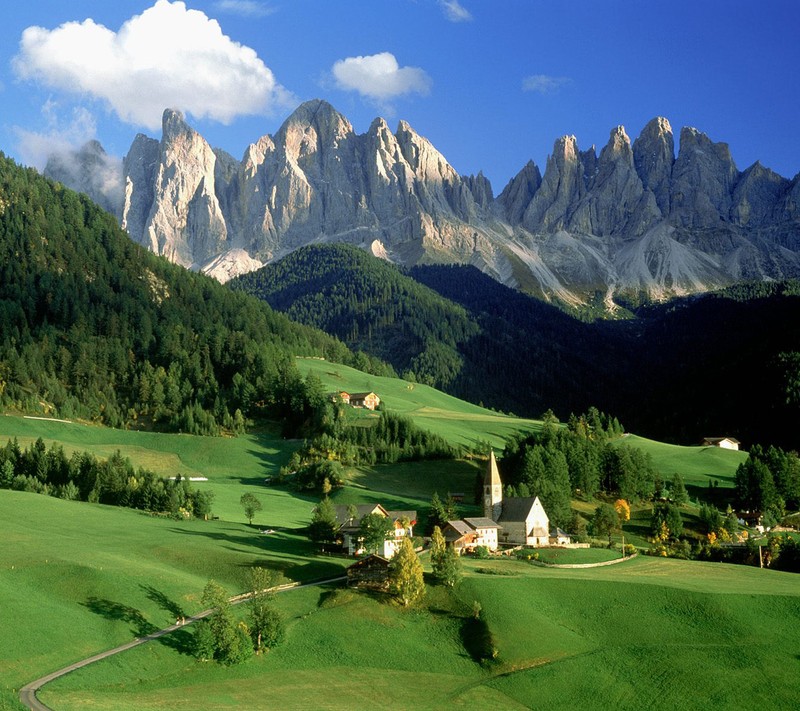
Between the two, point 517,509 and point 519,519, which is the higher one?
point 517,509

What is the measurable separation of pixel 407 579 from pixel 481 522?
3575 centimetres

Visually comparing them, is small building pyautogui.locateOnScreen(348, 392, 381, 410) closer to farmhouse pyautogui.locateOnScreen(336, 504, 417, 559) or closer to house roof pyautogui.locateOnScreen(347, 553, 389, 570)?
farmhouse pyautogui.locateOnScreen(336, 504, 417, 559)

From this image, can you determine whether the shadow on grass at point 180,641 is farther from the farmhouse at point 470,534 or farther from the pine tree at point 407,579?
the farmhouse at point 470,534

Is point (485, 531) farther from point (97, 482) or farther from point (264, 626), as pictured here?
point (97, 482)

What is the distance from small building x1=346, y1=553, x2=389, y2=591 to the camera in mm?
77812

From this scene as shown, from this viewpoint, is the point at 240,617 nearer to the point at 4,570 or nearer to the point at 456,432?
the point at 4,570

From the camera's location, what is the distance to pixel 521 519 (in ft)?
363

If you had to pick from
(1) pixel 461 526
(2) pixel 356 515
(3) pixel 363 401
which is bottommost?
(1) pixel 461 526

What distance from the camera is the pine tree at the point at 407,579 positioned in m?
74.7

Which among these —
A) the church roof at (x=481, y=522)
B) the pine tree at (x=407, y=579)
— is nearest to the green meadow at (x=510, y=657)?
the pine tree at (x=407, y=579)

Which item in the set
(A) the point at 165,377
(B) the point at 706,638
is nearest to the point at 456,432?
(A) the point at 165,377

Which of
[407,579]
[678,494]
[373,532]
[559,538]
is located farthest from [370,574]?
[678,494]

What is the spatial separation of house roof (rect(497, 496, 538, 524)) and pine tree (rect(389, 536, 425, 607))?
121 feet

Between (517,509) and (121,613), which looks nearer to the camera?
(121,613)
